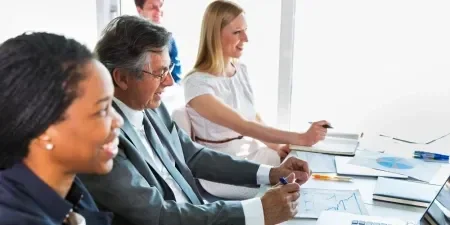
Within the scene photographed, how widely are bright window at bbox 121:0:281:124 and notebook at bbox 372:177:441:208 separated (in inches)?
52.1

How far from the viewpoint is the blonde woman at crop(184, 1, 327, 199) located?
217 centimetres

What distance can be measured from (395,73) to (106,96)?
204 centimetres

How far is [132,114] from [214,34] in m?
0.91

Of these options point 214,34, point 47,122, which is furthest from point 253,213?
point 214,34

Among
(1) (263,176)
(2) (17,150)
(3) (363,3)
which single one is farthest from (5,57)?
(3) (363,3)

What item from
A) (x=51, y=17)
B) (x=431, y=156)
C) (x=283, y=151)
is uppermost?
(x=51, y=17)

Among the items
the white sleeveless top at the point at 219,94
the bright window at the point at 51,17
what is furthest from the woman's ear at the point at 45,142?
the bright window at the point at 51,17

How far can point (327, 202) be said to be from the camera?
4.83ft

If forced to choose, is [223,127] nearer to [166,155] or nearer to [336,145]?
[336,145]

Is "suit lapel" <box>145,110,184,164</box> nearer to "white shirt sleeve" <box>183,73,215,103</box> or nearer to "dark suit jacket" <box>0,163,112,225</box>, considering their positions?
"white shirt sleeve" <box>183,73,215,103</box>

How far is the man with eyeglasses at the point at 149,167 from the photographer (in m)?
1.30

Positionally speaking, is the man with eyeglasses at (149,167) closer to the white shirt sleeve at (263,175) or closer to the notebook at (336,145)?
the white shirt sleeve at (263,175)

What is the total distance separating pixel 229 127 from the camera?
2.19 m

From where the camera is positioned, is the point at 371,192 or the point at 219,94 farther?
the point at 219,94
